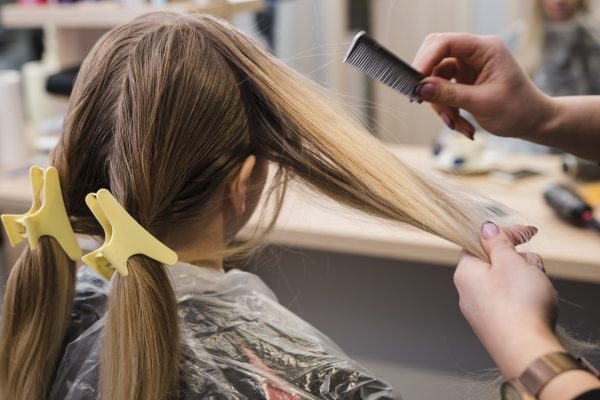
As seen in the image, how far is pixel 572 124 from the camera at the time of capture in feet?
3.66

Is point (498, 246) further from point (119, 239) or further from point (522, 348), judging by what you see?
point (119, 239)

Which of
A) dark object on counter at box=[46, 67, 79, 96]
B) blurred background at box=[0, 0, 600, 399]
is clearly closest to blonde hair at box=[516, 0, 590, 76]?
blurred background at box=[0, 0, 600, 399]

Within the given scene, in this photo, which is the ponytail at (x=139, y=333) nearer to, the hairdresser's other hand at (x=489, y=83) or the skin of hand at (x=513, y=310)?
the skin of hand at (x=513, y=310)

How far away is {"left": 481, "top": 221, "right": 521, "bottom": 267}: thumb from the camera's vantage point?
2.37 ft

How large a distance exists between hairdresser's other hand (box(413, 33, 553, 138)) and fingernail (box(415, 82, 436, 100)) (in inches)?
1.5

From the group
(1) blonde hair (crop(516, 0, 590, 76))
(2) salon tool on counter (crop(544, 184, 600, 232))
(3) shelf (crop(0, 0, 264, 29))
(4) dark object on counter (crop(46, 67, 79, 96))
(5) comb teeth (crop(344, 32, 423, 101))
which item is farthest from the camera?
(1) blonde hair (crop(516, 0, 590, 76))

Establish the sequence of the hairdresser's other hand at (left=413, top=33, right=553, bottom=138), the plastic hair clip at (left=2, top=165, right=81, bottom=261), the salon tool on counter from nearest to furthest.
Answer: the plastic hair clip at (left=2, top=165, right=81, bottom=261) → the hairdresser's other hand at (left=413, top=33, right=553, bottom=138) → the salon tool on counter

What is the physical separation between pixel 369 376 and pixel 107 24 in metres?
1.64

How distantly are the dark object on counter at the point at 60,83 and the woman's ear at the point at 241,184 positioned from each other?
149cm

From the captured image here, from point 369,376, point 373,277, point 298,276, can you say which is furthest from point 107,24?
point 369,376

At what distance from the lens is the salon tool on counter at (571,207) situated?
4.94 feet

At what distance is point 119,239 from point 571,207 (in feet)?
3.55

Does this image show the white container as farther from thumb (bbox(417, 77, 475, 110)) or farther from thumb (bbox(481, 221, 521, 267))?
thumb (bbox(481, 221, 521, 267))

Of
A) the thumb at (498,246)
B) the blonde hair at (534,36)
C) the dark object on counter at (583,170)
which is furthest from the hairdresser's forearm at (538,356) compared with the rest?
the blonde hair at (534,36)
